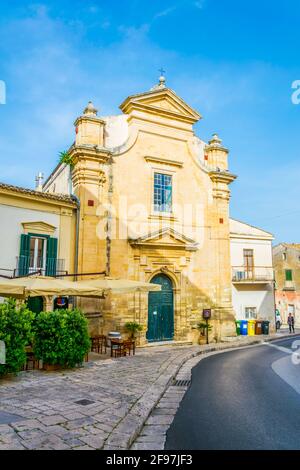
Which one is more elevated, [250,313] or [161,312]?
[161,312]

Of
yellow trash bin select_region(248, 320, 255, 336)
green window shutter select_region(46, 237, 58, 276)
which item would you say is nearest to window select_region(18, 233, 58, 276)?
green window shutter select_region(46, 237, 58, 276)

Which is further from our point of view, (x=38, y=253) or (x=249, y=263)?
(x=249, y=263)

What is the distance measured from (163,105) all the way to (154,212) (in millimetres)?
5933

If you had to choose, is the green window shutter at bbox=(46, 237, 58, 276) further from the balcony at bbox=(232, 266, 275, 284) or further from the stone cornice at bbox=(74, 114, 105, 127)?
the balcony at bbox=(232, 266, 275, 284)

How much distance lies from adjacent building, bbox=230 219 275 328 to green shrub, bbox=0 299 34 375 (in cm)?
Result: 1815

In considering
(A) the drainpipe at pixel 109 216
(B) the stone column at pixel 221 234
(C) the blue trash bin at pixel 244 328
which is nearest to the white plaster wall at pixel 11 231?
(A) the drainpipe at pixel 109 216

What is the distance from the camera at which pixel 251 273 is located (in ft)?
83.4

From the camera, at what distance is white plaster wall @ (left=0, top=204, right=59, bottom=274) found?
13.2 m

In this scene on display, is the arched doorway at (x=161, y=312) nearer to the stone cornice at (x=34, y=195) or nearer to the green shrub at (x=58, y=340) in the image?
the stone cornice at (x=34, y=195)

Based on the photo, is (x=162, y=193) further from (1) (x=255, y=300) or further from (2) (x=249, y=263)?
(1) (x=255, y=300)

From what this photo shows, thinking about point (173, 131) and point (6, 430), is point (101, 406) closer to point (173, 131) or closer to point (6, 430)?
point (6, 430)

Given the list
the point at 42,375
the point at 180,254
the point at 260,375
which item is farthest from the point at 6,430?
the point at 180,254

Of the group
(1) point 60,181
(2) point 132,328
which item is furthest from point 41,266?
(1) point 60,181

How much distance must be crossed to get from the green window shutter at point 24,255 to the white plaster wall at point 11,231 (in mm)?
150
